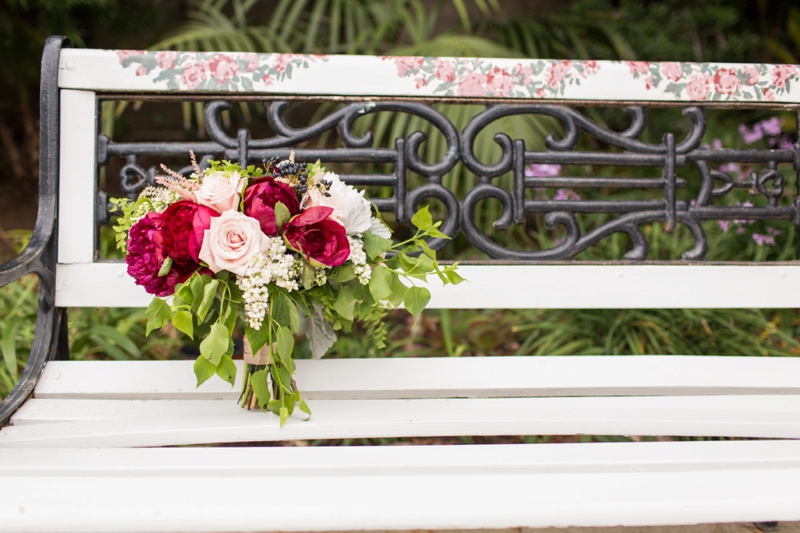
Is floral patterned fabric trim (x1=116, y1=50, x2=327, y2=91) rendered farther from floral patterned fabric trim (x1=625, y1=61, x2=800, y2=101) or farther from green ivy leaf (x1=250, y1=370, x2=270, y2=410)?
floral patterned fabric trim (x1=625, y1=61, x2=800, y2=101)

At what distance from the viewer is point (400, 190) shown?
4.47 feet

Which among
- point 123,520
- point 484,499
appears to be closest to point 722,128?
point 484,499

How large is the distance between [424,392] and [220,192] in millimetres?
637

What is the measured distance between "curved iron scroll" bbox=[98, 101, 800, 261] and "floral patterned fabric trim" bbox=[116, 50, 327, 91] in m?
0.06

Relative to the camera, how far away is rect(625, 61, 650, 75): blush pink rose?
1369 mm

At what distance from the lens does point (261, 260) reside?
2.88 ft

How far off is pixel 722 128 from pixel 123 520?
2.75 metres

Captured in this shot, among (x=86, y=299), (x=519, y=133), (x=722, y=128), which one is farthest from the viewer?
(x=722, y=128)

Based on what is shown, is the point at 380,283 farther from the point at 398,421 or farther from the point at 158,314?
the point at 158,314

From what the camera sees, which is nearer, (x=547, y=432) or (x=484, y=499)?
(x=484, y=499)

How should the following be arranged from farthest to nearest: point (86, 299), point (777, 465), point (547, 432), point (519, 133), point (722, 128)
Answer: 1. point (722, 128)
2. point (519, 133)
3. point (86, 299)
4. point (547, 432)
5. point (777, 465)

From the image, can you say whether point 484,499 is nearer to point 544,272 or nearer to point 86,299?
point 544,272

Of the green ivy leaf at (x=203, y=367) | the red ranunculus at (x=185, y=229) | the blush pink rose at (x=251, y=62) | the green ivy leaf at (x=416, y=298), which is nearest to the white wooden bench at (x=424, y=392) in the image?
the blush pink rose at (x=251, y=62)

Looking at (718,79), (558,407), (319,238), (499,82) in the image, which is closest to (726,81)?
(718,79)
